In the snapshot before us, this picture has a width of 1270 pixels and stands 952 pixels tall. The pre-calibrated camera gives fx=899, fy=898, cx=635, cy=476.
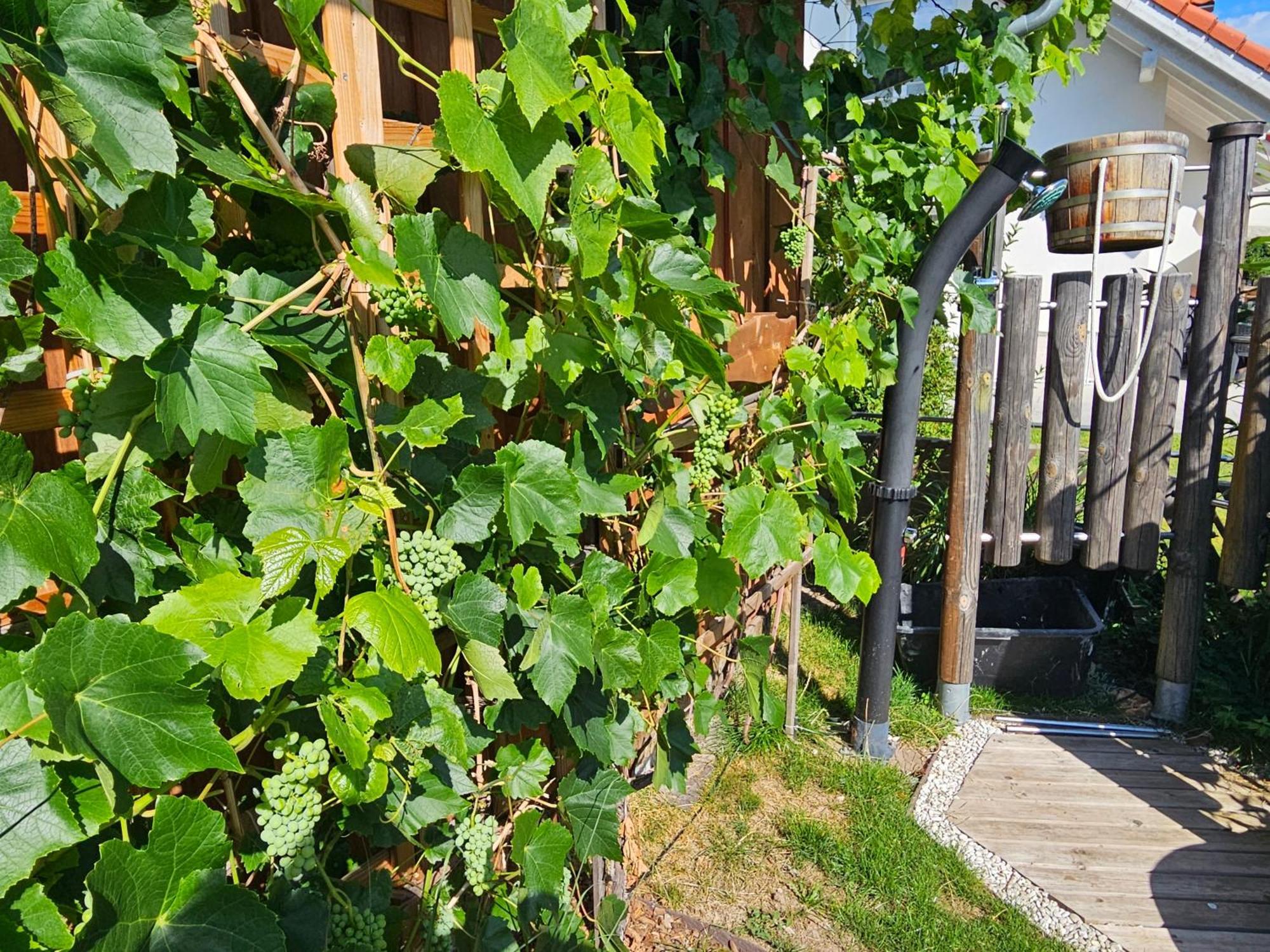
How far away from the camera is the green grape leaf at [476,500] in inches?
48.8

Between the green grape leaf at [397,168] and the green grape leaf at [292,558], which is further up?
the green grape leaf at [397,168]

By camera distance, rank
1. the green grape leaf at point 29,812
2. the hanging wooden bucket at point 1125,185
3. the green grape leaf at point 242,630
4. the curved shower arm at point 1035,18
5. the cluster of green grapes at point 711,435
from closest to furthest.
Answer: the green grape leaf at point 29,812, the green grape leaf at point 242,630, the cluster of green grapes at point 711,435, the curved shower arm at point 1035,18, the hanging wooden bucket at point 1125,185

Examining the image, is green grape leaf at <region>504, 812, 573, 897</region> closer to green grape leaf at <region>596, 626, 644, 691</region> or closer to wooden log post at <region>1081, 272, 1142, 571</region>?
green grape leaf at <region>596, 626, 644, 691</region>

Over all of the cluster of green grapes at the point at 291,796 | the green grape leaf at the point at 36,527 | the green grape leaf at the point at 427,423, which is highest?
the green grape leaf at the point at 427,423

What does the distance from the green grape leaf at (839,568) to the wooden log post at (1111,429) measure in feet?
5.24

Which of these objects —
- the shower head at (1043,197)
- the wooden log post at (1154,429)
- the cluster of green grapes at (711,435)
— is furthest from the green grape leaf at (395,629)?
the wooden log post at (1154,429)

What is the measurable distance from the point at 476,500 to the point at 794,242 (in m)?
1.70

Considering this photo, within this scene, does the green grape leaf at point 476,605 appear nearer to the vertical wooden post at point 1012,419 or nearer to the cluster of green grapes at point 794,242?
the cluster of green grapes at point 794,242

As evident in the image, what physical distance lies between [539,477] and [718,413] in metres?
0.69

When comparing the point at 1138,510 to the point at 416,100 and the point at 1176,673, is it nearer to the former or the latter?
the point at 1176,673

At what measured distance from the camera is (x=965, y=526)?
3.29 m

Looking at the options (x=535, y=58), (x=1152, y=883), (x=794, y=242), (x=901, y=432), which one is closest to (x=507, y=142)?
(x=535, y=58)

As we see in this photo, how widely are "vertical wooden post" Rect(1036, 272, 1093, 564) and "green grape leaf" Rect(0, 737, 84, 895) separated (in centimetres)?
325

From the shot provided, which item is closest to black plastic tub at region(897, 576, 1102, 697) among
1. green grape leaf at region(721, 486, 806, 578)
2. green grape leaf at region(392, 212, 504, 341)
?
green grape leaf at region(721, 486, 806, 578)
